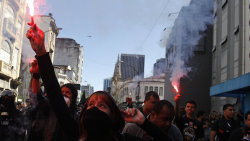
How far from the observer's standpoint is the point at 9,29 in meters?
27.6

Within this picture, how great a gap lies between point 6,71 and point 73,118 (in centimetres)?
2716

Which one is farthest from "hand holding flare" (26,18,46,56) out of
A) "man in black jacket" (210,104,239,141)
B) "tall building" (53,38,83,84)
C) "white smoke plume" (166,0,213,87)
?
"tall building" (53,38,83,84)

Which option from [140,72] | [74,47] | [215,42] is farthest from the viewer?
[74,47]

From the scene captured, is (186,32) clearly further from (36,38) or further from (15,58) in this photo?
(36,38)

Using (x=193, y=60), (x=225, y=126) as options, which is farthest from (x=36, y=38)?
(x=193, y=60)

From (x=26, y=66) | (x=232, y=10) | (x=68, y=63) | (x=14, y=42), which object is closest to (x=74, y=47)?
(x=68, y=63)

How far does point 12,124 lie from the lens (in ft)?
18.6

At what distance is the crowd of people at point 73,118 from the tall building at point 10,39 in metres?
21.2

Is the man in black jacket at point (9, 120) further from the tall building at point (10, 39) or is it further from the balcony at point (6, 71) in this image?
the balcony at point (6, 71)

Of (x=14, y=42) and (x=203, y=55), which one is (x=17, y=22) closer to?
(x=14, y=42)

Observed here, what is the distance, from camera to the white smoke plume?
26.9 metres

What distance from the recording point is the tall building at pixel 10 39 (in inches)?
1016

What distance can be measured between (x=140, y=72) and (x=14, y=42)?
17627 millimetres

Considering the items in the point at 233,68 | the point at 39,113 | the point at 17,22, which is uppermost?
the point at 17,22
